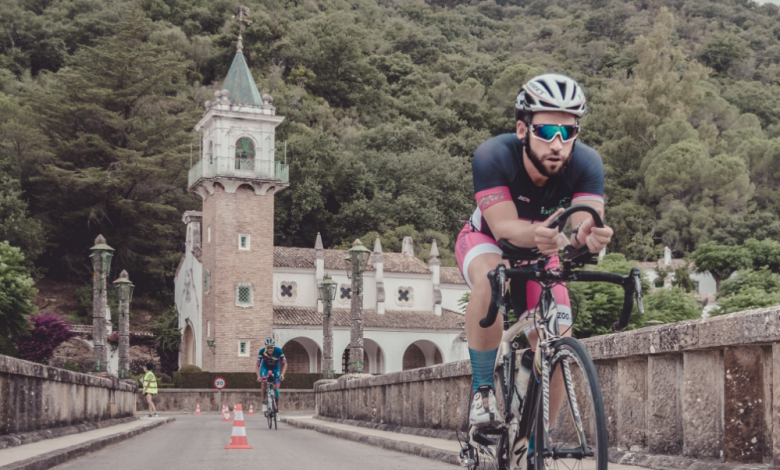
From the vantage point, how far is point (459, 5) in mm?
149250

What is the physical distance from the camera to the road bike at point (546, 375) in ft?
13.0

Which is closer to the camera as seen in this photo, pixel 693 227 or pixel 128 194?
pixel 128 194

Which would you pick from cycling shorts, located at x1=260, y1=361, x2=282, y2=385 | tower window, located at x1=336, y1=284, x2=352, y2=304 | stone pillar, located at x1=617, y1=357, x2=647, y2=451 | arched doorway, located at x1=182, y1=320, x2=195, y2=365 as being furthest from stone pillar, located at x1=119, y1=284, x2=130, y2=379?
stone pillar, located at x1=617, y1=357, x2=647, y2=451

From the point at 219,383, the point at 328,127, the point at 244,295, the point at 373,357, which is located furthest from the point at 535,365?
the point at 328,127

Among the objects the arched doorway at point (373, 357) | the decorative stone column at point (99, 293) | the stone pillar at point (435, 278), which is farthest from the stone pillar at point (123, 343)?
the stone pillar at point (435, 278)

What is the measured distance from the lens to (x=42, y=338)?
48594 millimetres

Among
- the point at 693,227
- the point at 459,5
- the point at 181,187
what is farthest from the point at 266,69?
the point at 459,5

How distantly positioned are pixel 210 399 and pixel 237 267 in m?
10.7

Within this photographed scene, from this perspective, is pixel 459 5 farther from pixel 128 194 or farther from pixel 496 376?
pixel 496 376

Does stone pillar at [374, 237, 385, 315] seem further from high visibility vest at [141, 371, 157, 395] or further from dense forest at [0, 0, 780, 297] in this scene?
high visibility vest at [141, 371, 157, 395]

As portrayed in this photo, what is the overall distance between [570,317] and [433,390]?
8264mm

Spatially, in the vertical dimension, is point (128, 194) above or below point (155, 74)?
below

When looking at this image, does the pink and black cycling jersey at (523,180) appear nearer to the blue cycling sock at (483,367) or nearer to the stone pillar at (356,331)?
the blue cycling sock at (483,367)

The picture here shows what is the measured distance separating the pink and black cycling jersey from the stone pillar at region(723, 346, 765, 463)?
1834 mm
